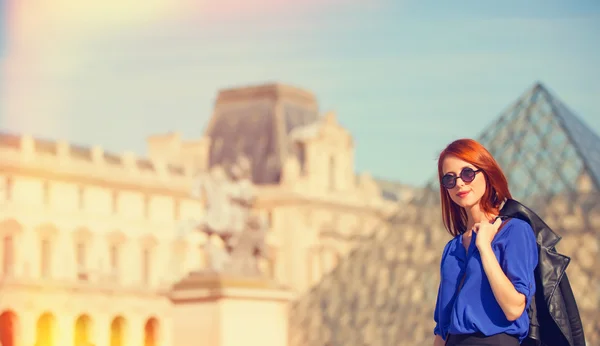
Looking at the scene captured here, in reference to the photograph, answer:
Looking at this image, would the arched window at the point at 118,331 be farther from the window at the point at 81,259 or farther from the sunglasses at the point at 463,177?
the sunglasses at the point at 463,177

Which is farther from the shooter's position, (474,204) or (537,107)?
(537,107)

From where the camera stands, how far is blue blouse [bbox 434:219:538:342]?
5.40m

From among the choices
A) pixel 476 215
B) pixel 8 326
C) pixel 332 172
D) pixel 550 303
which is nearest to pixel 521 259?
pixel 550 303

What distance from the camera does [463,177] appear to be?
5641mm

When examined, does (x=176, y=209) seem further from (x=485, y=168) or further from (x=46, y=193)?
(x=485, y=168)

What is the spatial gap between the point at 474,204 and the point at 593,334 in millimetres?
38867

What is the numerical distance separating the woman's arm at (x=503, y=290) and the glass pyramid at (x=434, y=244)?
38.1m

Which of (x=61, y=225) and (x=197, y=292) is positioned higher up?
(x=61, y=225)

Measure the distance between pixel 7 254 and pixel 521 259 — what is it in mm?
67512

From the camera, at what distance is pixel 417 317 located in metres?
49.5

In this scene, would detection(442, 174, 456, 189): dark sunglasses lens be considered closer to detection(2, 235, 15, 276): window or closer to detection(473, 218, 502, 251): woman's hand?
detection(473, 218, 502, 251): woman's hand

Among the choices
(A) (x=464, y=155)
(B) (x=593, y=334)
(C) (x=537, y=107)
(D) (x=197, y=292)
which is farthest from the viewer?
(C) (x=537, y=107)

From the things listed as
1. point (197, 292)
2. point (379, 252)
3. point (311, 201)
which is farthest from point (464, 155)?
point (311, 201)

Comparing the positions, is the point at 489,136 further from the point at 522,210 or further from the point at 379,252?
the point at 522,210
